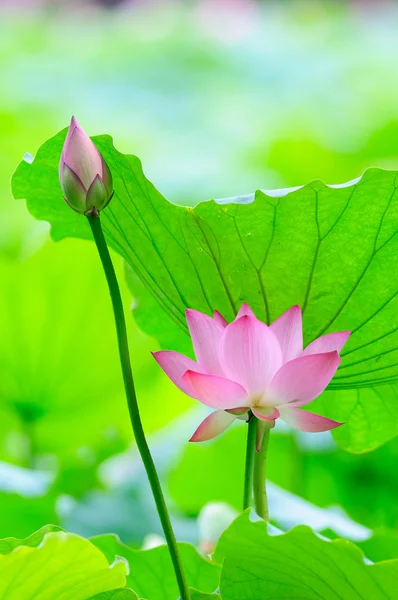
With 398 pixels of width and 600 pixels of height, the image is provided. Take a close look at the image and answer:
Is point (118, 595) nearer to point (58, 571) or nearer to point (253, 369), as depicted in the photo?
point (58, 571)

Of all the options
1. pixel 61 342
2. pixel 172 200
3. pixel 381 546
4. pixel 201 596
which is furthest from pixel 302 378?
pixel 172 200

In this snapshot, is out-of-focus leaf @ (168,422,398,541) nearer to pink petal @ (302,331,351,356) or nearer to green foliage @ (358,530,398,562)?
green foliage @ (358,530,398,562)

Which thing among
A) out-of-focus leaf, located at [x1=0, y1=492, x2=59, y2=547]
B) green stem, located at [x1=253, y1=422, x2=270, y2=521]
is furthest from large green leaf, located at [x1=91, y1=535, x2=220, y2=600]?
out-of-focus leaf, located at [x1=0, y1=492, x2=59, y2=547]

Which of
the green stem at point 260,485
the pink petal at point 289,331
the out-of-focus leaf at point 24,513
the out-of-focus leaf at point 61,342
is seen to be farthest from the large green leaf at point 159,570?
the out-of-focus leaf at point 61,342

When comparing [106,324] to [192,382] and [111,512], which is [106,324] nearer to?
[111,512]

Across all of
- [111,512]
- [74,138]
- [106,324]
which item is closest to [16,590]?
[74,138]

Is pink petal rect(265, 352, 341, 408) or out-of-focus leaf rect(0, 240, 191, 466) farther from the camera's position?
out-of-focus leaf rect(0, 240, 191, 466)

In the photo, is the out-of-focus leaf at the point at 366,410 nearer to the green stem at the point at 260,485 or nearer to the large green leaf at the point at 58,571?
the green stem at the point at 260,485
